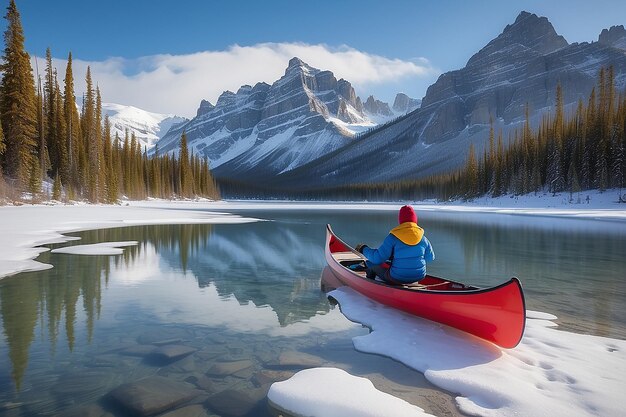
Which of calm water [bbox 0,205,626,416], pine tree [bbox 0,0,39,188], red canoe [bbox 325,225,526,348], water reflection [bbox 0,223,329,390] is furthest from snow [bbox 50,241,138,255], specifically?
pine tree [bbox 0,0,39,188]

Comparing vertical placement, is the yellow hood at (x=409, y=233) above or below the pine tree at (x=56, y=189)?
below

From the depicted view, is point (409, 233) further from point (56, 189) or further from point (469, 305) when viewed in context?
point (56, 189)

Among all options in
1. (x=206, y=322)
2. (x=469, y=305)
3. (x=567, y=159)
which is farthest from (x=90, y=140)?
(x=567, y=159)

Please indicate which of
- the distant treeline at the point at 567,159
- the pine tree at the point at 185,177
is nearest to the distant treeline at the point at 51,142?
the pine tree at the point at 185,177

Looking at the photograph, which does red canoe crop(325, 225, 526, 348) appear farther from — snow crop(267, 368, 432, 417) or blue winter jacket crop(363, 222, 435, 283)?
snow crop(267, 368, 432, 417)

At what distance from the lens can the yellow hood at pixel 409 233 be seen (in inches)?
310

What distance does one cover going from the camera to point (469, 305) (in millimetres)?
6605

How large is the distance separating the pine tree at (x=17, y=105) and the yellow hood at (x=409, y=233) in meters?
42.1

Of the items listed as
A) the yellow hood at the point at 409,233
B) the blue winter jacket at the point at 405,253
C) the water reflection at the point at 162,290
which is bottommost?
the water reflection at the point at 162,290

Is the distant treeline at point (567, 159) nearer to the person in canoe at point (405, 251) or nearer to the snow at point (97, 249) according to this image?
the person in canoe at point (405, 251)

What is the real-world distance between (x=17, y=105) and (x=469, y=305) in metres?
48.2

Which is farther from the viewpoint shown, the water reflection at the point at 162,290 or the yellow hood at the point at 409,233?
the yellow hood at the point at 409,233

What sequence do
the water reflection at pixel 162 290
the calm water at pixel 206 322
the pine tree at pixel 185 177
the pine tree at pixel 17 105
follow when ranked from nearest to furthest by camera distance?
the calm water at pixel 206 322, the water reflection at pixel 162 290, the pine tree at pixel 17 105, the pine tree at pixel 185 177

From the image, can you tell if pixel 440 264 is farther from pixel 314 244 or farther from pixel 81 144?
pixel 81 144
